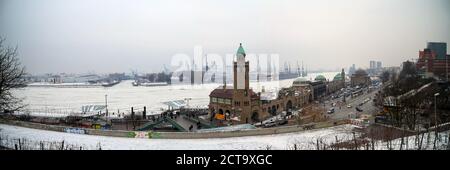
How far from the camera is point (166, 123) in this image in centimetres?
559

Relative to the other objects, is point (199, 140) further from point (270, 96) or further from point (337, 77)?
point (337, 77)

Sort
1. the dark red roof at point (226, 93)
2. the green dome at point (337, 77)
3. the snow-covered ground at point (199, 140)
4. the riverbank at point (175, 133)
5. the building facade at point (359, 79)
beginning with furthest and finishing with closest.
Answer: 1. the building facade at point (359, 79)
2. the green dome at point (337, 77)
3. the dark red roof at point (226, 93)
4. the riverbank at point (175, 133)
5. the snow-covered ground at point (199, 140)

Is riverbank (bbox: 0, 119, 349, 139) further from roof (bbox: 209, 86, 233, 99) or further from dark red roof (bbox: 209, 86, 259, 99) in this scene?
roof (bbox: 209, 86, 233, 99)

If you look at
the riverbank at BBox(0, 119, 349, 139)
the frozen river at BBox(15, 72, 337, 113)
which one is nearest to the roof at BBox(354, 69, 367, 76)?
the frozen river at BBox(15, 72, 337, 113)

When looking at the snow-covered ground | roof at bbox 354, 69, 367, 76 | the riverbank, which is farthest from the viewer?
roof at bbox 354, 69, 367, 76

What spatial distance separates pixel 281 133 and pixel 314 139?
62 cm

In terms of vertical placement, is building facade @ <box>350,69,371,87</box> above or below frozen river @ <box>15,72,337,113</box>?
above

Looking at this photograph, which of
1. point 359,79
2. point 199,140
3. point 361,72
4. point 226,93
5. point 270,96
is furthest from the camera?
point 359,79

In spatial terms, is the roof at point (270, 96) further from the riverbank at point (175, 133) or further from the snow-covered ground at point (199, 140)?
the snow-covered ground at point (199, 140)

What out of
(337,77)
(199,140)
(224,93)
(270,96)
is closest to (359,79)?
(337,77)

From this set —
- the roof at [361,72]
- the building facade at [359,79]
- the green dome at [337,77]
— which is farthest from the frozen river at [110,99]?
the building facade at [359,79]

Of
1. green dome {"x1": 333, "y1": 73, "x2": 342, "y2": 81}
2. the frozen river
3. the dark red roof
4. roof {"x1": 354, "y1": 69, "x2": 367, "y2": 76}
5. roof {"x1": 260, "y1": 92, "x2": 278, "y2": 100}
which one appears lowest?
the frozen river
